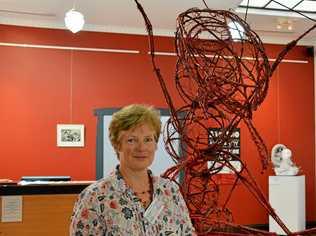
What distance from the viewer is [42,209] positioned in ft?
7.34

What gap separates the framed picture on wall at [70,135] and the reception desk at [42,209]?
13.6 feet

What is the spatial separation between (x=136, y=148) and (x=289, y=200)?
17.5 ft

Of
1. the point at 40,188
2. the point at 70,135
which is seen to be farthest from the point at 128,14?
the point at 40,188

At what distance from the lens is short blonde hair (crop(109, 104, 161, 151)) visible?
1631 millimetres

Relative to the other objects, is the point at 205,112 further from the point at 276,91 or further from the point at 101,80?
the point at 276,91

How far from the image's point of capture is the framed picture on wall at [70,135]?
20.8ft

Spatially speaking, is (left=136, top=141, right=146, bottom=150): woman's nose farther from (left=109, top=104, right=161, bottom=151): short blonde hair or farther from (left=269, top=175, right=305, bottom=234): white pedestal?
(left=269, top=175, right=305, bottom=234): white pedestal

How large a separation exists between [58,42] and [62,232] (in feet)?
15.0

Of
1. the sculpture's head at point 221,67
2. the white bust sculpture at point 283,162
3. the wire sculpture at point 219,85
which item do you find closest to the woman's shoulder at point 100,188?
the wire sculpture at point 219,85

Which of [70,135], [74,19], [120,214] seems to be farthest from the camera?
[70,135]

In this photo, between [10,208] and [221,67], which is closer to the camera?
[221,67]

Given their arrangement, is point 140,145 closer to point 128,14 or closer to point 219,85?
point 219,85

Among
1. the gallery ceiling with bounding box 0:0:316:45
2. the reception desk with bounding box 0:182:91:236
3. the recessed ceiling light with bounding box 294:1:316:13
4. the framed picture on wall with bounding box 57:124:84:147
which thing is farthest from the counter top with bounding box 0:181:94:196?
the recessed ceiling light with bounding box 294:1:316:13

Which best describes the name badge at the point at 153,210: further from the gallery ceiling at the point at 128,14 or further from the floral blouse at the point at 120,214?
the gallery ceiling at the point at 128,14
